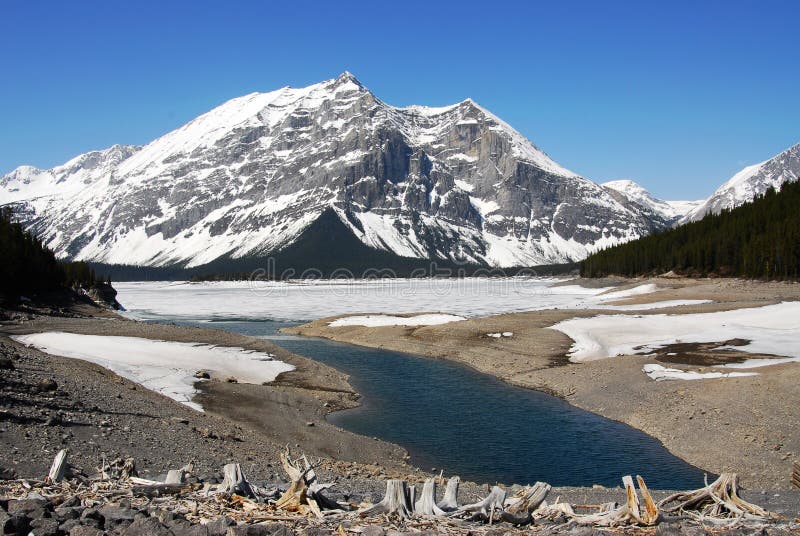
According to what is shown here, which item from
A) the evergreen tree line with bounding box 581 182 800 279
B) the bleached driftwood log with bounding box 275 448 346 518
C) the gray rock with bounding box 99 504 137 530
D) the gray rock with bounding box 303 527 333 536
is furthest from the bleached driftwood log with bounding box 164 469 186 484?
the evergreen tree line with bounding box 581 182 800 279

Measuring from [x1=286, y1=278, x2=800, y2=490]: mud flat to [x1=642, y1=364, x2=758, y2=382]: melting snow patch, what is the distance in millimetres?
657

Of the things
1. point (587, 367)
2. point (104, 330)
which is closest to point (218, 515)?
point (587, 367)

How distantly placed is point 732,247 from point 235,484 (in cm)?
11652

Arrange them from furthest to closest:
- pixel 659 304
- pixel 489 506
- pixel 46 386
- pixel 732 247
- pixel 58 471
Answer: pixel 732 247, pixel 659 304, pixel 46 386, pixel 58 471, pixel 489 506

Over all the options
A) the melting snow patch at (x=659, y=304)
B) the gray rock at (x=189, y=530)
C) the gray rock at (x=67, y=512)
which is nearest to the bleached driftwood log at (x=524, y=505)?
the gray rock at (x=189, y=530)

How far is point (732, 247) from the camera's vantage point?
348 feet

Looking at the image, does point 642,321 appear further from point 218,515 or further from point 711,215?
point 711,215

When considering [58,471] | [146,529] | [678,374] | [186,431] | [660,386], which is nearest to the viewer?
[146,529]

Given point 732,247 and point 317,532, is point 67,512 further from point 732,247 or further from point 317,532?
point 732,247

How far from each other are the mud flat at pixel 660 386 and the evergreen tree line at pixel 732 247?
1517 inches

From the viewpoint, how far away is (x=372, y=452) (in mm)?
22453

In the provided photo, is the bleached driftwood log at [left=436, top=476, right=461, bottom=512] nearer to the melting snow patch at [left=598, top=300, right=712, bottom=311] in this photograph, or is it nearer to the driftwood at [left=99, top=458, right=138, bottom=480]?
the driftwood at [left=99, top=458, right=138, bottom=480]

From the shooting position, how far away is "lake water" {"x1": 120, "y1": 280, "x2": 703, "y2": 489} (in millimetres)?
20672

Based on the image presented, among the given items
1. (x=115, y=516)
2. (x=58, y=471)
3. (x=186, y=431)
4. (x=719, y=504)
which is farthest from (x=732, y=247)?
(x=115, y=516)
